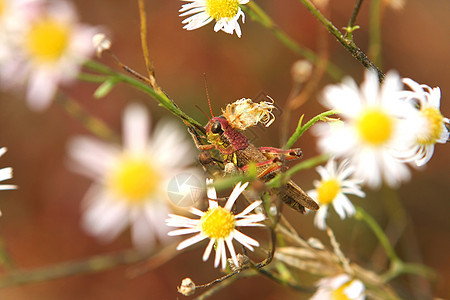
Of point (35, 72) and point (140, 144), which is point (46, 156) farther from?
point (140, 144)

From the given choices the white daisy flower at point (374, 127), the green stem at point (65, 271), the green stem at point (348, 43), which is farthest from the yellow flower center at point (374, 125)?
the green stem at point (65, 271)

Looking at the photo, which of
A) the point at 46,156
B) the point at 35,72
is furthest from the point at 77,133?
the point at 35,72

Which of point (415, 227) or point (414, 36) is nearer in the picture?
point (415, 227)

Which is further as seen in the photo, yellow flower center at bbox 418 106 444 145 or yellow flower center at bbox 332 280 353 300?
yellow flower center at bbox 332 280 353 300

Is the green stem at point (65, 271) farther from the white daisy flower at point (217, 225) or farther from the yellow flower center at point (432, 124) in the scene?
the yellow flower center at point (432, 124)

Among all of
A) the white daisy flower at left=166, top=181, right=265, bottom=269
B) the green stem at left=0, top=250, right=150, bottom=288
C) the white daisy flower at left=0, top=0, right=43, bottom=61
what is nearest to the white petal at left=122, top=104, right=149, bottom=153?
the white daisy flower at left=166, top=181, right=265, bottom=269

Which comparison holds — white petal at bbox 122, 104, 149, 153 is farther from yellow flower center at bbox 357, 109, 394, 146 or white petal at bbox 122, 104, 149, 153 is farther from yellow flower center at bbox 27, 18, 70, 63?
yellow flower center at bbox 27, 18, 70, 63

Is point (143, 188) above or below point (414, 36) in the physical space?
below
